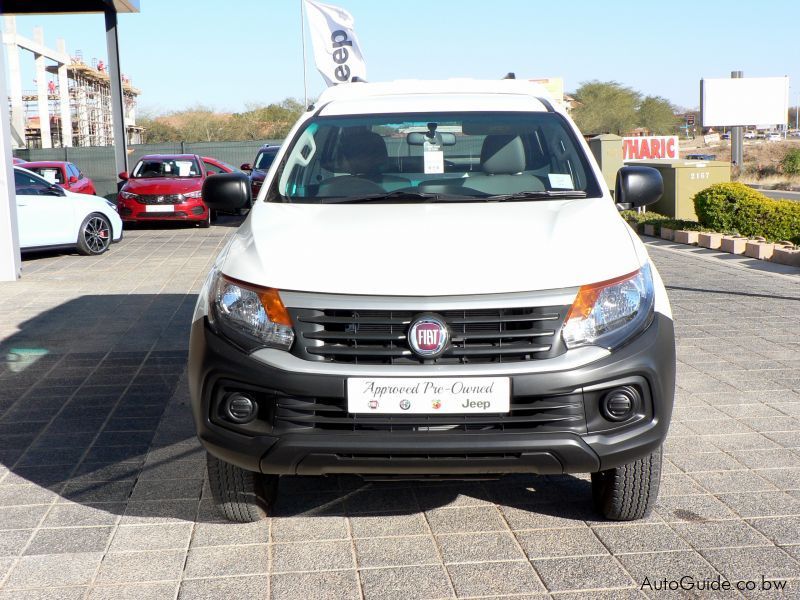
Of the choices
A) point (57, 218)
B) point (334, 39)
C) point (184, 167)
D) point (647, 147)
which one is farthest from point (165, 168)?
point (647, 147)

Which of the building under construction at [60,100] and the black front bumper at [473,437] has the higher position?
the building under construction at [60,100]

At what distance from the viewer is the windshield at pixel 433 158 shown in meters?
4.77

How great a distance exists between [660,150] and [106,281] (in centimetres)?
1362

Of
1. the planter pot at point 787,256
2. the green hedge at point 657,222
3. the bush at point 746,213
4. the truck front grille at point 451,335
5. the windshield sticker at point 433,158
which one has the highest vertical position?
the windshield sticker at point 433,158

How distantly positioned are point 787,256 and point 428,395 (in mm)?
10054

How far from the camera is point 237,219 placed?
2219 centimetres

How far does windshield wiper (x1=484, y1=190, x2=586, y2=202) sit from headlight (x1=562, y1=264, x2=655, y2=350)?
972 mm

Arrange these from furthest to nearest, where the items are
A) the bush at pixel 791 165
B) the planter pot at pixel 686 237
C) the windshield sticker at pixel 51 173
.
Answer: the bush at pixel 791 165 → the windshield sticker at pixel 51 173 → the planter pot at pixel 686 237

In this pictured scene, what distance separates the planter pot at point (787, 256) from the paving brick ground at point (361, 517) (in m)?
5.63

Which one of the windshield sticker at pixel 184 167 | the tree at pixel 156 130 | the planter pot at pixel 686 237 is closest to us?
the planter pot at pixel 686 237

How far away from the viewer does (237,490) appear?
396cm

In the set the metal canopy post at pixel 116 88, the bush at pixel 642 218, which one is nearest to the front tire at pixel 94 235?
the metal canopy post at pixel 116 88

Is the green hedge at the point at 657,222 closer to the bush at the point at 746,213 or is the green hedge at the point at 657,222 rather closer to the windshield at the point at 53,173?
the bush at the point at 746,213

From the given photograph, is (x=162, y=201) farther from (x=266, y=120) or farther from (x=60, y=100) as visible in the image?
(x=266, y=120)
